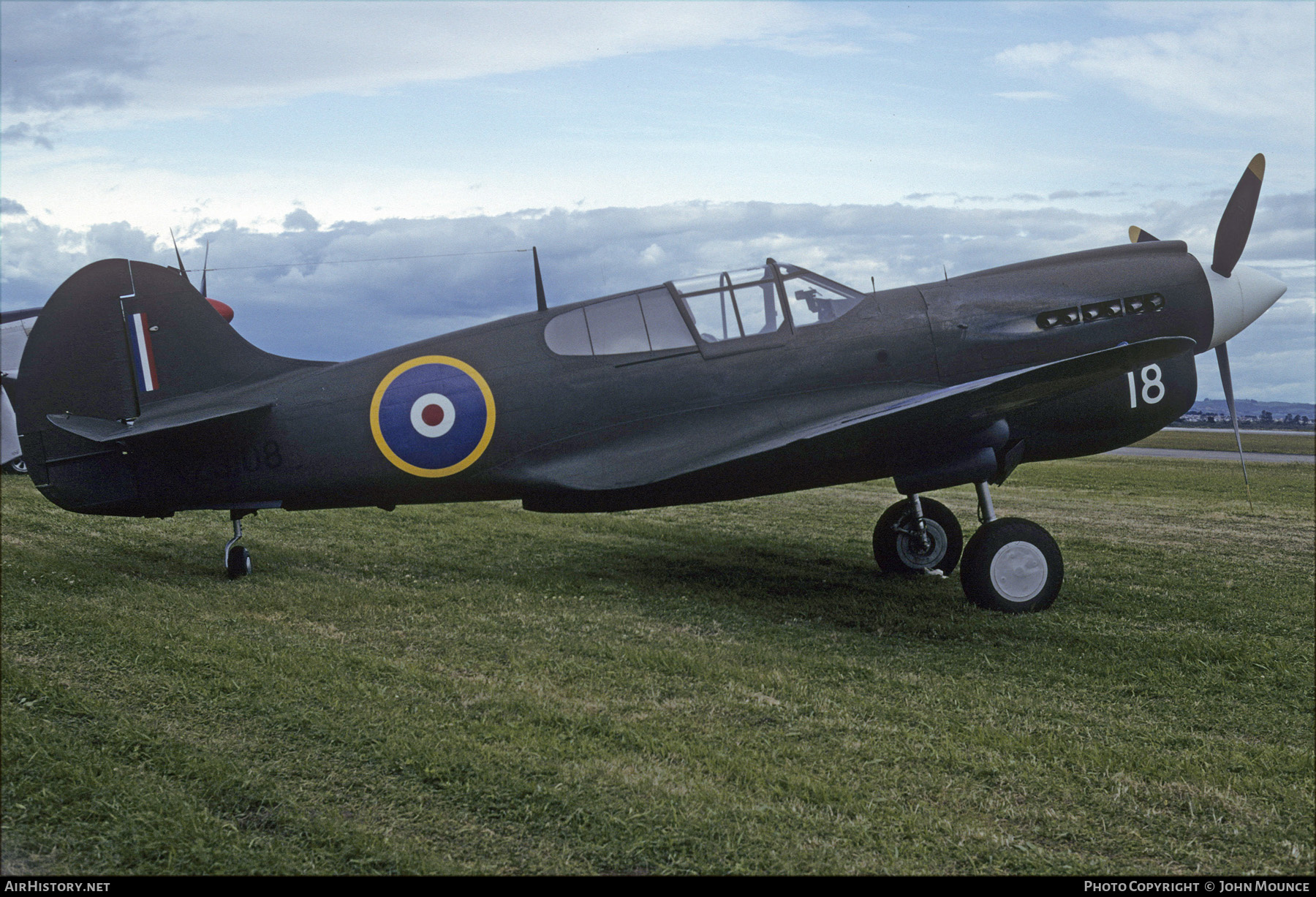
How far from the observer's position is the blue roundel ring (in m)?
6.66

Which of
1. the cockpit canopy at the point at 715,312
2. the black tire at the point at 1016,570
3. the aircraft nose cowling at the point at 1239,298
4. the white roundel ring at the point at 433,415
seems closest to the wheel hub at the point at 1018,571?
the black tire at the point at 1016,570

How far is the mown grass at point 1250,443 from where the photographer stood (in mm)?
34688

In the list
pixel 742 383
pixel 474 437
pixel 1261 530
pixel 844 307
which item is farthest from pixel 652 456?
pixel 1261 530

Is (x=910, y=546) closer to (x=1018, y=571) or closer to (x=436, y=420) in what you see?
(x=1018, y=571)

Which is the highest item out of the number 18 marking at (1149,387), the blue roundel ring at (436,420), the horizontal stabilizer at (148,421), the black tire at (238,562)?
the horizontal stabilizer at (148,421)

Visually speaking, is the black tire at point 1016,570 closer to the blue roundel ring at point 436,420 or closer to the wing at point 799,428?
the wing at point 799,428

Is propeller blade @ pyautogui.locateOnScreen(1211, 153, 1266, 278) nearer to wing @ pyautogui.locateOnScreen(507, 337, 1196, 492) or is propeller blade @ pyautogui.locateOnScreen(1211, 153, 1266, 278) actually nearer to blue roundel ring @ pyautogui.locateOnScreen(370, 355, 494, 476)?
wing @ pyautogui.locateOnScreen(507, 337, 1196, 492)

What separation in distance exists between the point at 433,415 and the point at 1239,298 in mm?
6011

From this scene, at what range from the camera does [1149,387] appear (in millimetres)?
6723

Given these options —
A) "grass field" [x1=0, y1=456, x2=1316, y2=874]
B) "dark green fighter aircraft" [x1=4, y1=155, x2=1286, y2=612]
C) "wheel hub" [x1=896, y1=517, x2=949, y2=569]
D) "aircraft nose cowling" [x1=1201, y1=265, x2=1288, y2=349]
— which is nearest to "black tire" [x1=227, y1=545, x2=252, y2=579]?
"dark green fighter aircraft" [x1=4, y1=155, x2=1286, y2=612]

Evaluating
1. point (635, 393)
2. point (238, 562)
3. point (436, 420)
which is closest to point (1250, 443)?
point (635, 393)

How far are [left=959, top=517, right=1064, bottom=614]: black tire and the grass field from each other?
16 cm

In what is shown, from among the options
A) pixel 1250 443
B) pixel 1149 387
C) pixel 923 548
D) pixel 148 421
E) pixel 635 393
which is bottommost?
pixel 1250 443

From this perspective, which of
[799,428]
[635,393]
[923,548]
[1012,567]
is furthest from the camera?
[923,548]
